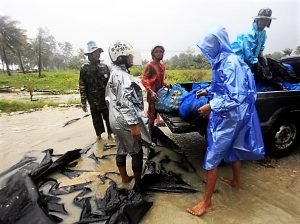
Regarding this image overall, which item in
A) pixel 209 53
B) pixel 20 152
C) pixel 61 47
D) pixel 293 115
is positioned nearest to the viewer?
pixel 209 53

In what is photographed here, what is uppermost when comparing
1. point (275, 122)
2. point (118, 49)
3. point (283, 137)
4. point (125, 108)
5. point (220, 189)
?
point (118, 49)

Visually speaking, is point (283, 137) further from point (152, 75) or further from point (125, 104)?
point (125, 104)

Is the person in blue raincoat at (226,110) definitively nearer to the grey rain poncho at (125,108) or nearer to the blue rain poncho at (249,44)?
the grey rain poncho at (125,108)

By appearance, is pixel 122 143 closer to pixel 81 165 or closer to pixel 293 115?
pixel 81 165

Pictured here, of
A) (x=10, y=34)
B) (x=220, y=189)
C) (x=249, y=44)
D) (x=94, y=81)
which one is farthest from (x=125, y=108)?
(x=10, y=34)

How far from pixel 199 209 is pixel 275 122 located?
1.96 meters

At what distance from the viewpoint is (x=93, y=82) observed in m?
5.43

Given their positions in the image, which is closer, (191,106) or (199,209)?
(199,209)

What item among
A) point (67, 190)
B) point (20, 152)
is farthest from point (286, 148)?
point (20, 152)

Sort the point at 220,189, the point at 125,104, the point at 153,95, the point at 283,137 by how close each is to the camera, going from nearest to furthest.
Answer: the point at 125,104 → the point at 220,189 → the point at 283,137 → the point at 153,95

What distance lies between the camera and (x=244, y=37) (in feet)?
15.7

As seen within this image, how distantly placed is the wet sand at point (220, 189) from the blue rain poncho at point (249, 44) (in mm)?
1673

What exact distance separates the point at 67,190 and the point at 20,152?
87.0 inches

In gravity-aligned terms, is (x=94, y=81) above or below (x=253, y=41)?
below
